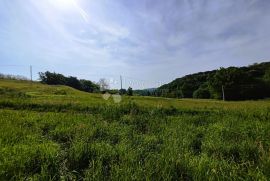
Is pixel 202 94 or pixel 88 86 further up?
pixel 88 86

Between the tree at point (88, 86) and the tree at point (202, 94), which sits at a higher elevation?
the tree at point (88, 86)

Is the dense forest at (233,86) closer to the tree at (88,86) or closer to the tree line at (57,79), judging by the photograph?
the tree at (88,86)

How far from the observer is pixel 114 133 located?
8969mm

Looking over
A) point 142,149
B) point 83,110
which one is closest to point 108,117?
point 83,110

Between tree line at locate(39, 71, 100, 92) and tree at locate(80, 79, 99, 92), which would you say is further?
tree at locate(80, 79, 99, 92)

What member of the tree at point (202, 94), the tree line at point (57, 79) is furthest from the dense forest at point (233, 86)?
the tree line at point (57, 79)

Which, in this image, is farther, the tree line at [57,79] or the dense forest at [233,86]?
the tree line at [57,79]

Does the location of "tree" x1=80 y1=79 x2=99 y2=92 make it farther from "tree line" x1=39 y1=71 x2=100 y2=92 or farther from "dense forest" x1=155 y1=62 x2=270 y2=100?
"dense forest" x1=155 y1=62 x2=270 y2=100

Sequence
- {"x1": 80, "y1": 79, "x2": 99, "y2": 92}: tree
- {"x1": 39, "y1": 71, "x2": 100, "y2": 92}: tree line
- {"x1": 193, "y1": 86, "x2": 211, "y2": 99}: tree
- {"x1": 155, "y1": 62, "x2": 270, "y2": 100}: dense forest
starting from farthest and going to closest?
1. {"x1": 193, "y1": 86, "x2": 211, "y2": 99}: tree
2. {"x1": 80, "y1": 79, "x2": 99, "y2": 92}: tree
3. {"x1": 39, "y1": 71, "x2": 100, "y2": 92}: tree line
4. {"x1": 155, "y1": 62, "x2": 270, "y2": 100}: dense forest

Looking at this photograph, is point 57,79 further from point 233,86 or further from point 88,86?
point 233,86

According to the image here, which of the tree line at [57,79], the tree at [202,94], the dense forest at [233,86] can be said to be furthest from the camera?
the tree at [202,94]

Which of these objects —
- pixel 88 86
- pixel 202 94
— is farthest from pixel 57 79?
pixel 202 94

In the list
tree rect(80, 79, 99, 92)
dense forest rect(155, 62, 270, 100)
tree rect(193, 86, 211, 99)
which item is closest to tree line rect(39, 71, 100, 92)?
tree rect(80, 79, 99, 92)

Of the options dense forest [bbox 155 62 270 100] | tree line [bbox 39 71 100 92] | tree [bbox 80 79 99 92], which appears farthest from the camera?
tree [bbox 80 79 99 92]
